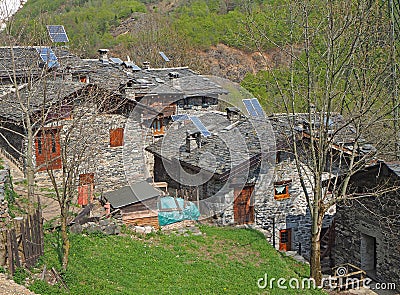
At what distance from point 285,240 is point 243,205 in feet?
8.71

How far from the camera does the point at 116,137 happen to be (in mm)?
22734

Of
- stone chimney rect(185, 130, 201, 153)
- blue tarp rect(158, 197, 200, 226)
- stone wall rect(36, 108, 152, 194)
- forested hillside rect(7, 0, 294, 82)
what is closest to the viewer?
blue tarp rect(158, 197, 200, 226)

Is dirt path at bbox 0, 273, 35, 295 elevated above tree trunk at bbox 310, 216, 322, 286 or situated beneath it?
elevated above

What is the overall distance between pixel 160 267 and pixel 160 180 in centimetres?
896

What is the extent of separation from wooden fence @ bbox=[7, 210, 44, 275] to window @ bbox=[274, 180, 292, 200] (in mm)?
9491

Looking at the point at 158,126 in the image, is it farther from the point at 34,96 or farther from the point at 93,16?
the point at 93,16

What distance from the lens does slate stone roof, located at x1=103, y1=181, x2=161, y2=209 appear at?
17.1 metres

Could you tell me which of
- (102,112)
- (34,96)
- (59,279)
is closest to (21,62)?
(34,96)

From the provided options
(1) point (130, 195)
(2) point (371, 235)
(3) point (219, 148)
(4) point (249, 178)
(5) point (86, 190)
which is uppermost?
→ (3) point (219, 148)

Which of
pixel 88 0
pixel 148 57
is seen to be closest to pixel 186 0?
pixel 88 0

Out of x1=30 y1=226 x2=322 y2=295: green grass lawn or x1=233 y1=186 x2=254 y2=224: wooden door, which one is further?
x1=233 y1=186 x2=254 y2=224: wooden door

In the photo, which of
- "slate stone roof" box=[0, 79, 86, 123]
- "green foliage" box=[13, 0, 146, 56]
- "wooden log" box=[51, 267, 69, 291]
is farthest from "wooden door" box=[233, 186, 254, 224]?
"green foliage" box=[13, 0, 146, 56]

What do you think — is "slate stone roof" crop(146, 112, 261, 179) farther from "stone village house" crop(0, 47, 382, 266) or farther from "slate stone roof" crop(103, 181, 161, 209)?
"slate stone roof" crop(103, 181, 161, 209)

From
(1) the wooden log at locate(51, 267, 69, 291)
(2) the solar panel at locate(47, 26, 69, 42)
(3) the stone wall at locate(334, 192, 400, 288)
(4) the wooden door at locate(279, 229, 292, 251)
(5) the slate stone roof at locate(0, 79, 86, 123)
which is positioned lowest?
(4) the wooden door at locate(279, 229, 292, 251)
